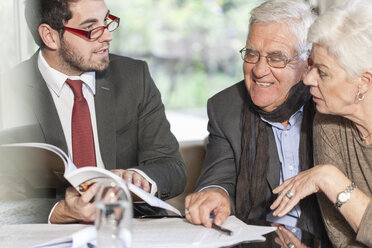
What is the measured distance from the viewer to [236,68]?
4.15m

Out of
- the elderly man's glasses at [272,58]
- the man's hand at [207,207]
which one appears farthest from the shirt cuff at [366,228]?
the elderly man's glasses at [272,58]

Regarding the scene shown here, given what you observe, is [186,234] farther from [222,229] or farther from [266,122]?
[266,122]

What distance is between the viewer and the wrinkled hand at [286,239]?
1503 millimetres

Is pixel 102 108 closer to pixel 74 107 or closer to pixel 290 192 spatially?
pixel 74 107

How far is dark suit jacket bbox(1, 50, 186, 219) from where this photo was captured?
2.07 meters

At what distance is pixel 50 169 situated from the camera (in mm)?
1500

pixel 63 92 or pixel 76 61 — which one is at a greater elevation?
pixel 76 61

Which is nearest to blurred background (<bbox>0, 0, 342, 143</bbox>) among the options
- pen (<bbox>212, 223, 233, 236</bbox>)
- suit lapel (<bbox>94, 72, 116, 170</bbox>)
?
suit lapel (<bbox>94, 72, 116, 170</bbox>)

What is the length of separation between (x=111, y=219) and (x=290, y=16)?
1.19 m

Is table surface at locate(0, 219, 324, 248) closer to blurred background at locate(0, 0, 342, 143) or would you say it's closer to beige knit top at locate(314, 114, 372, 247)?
beige knit top at locate(314, 114, 372, 247)

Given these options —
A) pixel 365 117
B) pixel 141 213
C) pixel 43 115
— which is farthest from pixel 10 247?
pixel 365 117

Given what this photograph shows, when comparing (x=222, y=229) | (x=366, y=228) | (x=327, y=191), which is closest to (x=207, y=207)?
(x=222, y=229)

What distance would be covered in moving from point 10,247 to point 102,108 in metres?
0.88

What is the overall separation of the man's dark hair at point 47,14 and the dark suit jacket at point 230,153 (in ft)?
2.21
